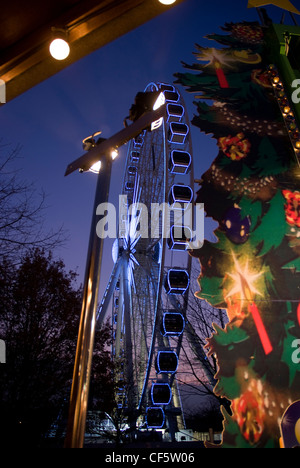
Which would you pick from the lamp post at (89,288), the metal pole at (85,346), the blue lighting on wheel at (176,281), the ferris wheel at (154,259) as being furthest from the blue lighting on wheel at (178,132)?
the metal pole at (85,346)

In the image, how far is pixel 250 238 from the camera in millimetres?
7043

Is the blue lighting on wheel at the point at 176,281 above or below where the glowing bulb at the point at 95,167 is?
above

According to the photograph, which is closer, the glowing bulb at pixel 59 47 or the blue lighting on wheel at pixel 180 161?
the glowing bulb at pixel 59 47

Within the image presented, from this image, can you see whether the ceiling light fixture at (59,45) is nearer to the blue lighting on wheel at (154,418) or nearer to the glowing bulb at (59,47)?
the glowing bulb at (59,47)

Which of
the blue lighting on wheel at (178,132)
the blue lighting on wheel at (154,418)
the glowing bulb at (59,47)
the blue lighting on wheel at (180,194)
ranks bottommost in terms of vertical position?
the blue lighting on wheel at (154,418)

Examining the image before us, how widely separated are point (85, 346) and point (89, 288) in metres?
0.37

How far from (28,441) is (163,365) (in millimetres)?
5720

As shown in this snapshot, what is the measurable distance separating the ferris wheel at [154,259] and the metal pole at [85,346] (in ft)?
15.4

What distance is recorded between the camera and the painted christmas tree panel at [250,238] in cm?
580

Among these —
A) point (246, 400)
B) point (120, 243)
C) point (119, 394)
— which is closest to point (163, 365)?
point (246, 400)

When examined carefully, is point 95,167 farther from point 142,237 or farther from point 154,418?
point 142,237

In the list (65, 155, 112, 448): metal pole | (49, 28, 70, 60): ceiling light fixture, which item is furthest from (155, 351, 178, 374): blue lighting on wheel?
(49, 28, 70, 60): ceiling light fixture

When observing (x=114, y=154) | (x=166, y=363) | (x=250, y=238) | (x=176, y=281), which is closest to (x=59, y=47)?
(x=114, y=154)
